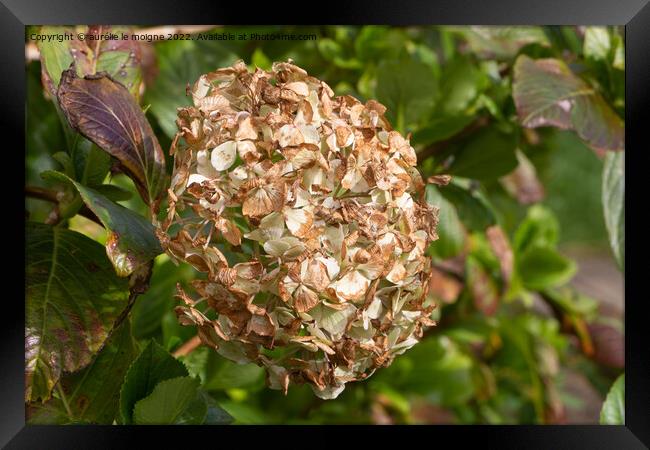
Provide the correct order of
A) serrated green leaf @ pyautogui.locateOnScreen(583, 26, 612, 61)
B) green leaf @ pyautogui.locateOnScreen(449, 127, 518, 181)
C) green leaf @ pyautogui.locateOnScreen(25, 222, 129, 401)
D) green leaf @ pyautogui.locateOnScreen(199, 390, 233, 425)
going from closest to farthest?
1. green leaf @ pyautogui.locateOnScreen(25, 222, 129, 401)
2. green leaf @ pyautogui.locateOnScreen(199, 390, 233, 425)
3. serrated green leaf @ pyautogui.locateOnScreen(583, 26, 612, 61)
4. green leaf @ pyautogui.locateOnScreen(449, 127, 518, 181)

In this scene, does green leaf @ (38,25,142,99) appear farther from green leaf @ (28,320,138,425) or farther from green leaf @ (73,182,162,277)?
green leaf @ (28,320,138,425)

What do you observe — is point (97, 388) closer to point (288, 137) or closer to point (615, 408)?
point (288, 137)

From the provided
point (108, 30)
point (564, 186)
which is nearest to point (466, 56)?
point (108, 30)

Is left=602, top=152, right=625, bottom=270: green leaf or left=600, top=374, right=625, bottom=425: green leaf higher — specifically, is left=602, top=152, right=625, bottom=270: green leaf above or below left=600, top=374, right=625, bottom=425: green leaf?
above

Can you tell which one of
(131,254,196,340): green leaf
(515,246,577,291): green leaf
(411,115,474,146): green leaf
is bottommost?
(515,246,577,291): green leaf

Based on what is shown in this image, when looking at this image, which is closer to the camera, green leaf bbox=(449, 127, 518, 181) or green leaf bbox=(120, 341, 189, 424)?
green leaf bbox=(120, 341, 189, 424)

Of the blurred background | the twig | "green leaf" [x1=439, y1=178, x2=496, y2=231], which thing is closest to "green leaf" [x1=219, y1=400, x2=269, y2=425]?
the blurred background

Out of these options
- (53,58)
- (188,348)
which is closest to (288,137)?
(53,58)
